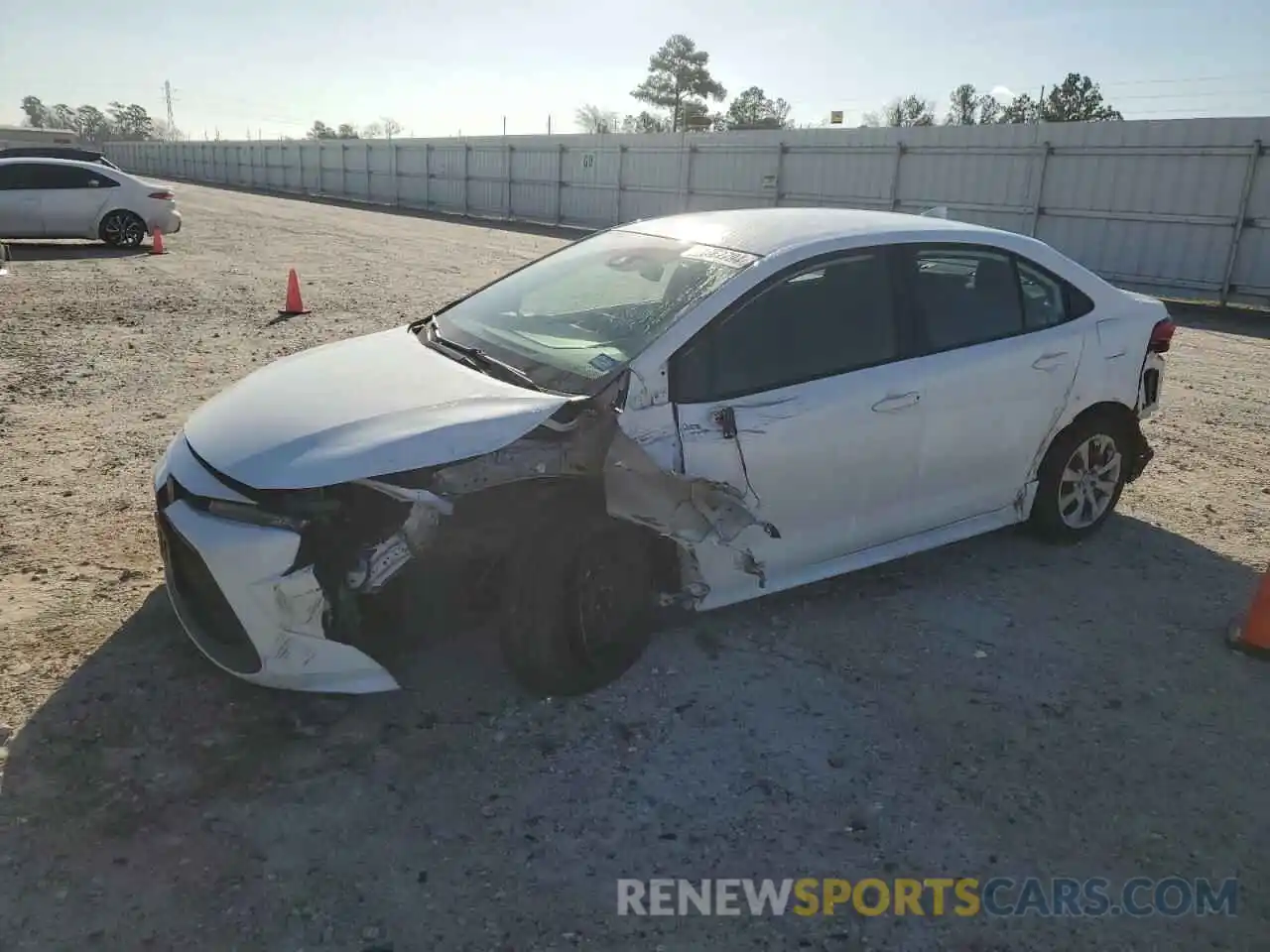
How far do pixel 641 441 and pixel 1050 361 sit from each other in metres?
2.23

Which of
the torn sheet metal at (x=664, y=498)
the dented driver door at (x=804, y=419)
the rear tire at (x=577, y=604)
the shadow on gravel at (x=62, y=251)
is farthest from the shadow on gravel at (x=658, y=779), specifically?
the shadow on gravel at (x=62, y=251)

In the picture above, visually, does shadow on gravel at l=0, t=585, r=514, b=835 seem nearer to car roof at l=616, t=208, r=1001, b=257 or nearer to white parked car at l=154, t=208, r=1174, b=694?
white parked car at l=154, t=208, r=1174, b=694

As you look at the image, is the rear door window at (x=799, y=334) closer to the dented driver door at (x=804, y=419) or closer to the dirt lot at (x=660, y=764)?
the dented driver door at (x=804, y=419)

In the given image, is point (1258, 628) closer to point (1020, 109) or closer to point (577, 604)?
point (577, 604)

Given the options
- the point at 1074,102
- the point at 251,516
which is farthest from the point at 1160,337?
the point at 1074,102

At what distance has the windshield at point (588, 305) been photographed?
11.6ft

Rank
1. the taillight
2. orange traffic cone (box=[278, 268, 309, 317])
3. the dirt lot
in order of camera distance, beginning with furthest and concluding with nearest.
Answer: orange traffic cone (box=[278, 268, 309, 317]), the taillight, the dirt lot

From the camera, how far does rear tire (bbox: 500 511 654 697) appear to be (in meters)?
3.15

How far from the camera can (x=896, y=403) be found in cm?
387

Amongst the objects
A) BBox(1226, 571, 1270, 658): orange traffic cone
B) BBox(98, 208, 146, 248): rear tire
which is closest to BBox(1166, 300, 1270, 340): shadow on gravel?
BBox(1226, 571, 1270, 658): orange traffic cone

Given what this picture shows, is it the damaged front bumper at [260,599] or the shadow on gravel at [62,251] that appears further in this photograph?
the shadow on gravel at [62,251]

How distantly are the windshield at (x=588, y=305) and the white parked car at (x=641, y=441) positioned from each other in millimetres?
16

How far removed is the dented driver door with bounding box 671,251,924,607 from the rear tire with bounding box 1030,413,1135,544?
3.25 feet

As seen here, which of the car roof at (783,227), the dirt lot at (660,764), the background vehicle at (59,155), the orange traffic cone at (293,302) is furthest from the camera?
the background vehicle at (59,155)
